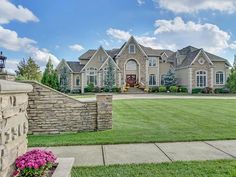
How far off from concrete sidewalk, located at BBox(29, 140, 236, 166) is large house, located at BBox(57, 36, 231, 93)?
33674mm

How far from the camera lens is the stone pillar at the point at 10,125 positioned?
121 inches

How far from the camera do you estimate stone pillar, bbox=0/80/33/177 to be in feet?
10.1

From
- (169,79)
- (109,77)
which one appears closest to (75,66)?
(109,77)

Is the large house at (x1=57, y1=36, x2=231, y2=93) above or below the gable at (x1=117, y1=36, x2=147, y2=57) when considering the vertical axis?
below

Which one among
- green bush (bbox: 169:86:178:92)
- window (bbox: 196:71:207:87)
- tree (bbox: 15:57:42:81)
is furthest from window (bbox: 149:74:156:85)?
tree (bbox: 15:57:42:81)

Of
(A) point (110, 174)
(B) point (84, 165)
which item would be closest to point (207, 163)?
(A) point (110, 174)

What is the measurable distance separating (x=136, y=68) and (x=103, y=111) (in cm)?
3429

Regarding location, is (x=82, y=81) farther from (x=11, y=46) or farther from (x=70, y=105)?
(x=70, y=105)

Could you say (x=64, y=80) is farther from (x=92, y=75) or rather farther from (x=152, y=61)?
(x=152, y=61)

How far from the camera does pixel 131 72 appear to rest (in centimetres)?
4219

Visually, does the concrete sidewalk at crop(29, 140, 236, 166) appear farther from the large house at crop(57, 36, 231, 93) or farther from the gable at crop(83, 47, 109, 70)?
the gable at crop(83, 47, 109, 70)

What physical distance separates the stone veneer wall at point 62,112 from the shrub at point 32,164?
4286mm

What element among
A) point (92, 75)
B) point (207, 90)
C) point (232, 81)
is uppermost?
point (92, 75)

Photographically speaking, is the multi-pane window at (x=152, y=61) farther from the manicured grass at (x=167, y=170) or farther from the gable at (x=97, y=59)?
the manicured grass at (x=167, y=170)
